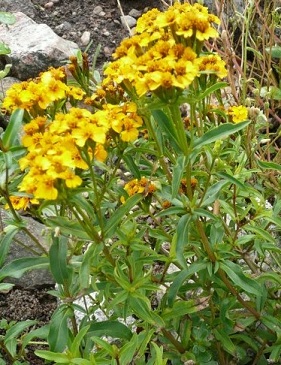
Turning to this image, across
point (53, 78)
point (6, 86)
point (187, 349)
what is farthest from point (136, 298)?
point (6, 86)

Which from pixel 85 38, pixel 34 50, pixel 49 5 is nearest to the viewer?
pixel 34 50

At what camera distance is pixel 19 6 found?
3.97m

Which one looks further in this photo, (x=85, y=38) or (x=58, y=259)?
(x=85, y=38)

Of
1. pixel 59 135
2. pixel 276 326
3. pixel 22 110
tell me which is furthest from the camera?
pixel 276 326

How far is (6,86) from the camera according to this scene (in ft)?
10.8

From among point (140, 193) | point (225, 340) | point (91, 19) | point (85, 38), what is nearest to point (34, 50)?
point (85, 38)

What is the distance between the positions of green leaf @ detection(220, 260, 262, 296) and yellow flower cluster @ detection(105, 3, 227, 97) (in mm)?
539

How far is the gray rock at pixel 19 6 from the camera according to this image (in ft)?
12.9

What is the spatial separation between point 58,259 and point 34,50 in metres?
2.11

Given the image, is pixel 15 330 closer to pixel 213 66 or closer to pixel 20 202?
pixel 20 202

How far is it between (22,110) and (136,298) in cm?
58

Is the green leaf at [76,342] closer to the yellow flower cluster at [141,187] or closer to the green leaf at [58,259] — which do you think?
the green leaf at [58,259]

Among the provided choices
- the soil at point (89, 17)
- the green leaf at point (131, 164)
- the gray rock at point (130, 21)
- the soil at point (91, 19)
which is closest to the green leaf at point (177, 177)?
the green leaf at point (131, 164)

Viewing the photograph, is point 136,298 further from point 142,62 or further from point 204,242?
point 142,62
